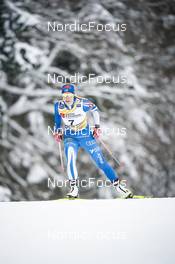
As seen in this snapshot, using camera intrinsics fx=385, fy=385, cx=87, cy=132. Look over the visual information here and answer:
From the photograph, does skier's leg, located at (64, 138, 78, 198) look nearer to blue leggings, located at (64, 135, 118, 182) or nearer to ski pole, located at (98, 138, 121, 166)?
blue leggings, located at (64, 135, 118, 182)

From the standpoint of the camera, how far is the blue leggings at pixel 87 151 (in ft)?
10.0

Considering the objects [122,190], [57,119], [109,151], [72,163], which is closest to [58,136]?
[57,119]

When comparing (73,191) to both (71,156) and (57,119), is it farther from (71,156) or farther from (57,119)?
(57,119)

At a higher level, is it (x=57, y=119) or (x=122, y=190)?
(x=57, y=119)

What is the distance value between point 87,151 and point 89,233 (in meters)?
1.11

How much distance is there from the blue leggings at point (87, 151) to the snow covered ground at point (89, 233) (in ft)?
1.25

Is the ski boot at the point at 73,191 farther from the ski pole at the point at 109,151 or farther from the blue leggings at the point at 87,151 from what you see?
the ski pole at the point at 109,151

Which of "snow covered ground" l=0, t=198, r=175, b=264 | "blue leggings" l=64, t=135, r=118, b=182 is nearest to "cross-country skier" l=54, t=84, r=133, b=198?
"blue leggings" l=64, t=135, r=118, b=182

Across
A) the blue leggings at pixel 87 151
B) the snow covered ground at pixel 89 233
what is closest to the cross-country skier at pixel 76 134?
the blue leggings at pixel 87 151

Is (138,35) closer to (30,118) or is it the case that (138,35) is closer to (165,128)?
(165,128)

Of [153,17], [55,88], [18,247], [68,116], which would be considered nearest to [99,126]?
[68,116]

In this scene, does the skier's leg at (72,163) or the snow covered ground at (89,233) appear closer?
the snow covered ground at (89,233)

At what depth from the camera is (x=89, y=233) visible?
2037 millimetres

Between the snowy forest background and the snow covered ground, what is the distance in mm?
378
